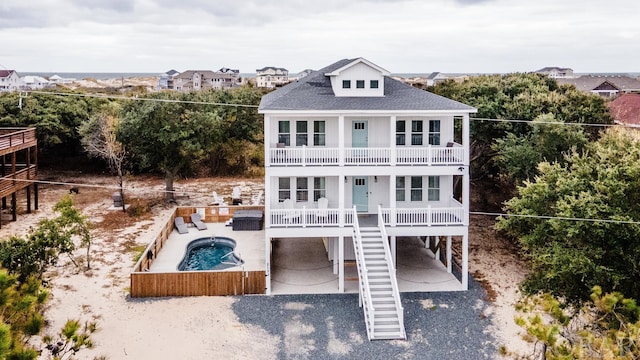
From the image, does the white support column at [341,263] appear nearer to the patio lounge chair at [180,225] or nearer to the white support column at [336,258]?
the white support column at [336,258]

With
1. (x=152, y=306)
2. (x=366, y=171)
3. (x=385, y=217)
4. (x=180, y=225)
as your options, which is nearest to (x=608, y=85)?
(x=385, y=217)

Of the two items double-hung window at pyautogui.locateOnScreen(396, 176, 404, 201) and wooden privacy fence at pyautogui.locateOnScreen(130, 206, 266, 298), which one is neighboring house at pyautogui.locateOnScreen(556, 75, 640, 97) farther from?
wooden privacy fence at pyautogui.locateOnScreen(130, 206, 266, 298)

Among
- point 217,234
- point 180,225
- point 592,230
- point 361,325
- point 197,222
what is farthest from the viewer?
point 197,222

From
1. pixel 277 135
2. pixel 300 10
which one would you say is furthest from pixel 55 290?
pixel 300 10

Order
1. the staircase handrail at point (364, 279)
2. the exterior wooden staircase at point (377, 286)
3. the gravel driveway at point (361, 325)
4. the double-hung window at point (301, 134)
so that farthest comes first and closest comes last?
the double-hung window at point (301, 134) → the exterior wooden staircase at point (377, 286) → the staircase handrail at point (364, 279) → the gravel driveway at point (361, 325)

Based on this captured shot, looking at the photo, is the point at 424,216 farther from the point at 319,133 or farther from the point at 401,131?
the point at 319,133

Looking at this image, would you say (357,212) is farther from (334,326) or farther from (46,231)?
(46,231)

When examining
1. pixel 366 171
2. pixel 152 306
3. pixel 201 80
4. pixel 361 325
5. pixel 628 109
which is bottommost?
pixel 361 325

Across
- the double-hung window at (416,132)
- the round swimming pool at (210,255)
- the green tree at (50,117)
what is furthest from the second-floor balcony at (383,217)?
the green tree at (50,117)
